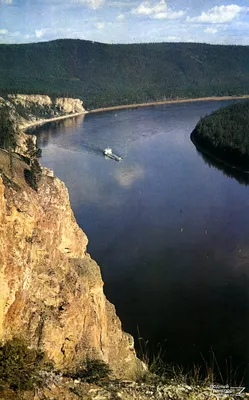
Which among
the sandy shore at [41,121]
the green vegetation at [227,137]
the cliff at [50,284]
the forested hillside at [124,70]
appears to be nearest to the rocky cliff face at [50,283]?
the cliff at [50,284]

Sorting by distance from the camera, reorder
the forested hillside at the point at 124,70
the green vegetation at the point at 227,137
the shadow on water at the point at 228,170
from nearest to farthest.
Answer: the shadow on water at the point at 228,170
the green vegetation at the point at 227,137
the forested hillside at the point at 124,70

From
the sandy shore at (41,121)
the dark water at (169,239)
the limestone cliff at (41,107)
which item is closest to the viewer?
the dark water at (169,239)

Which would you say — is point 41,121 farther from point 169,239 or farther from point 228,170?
point 169,239

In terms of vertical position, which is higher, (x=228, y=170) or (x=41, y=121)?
(x=41, y=121)

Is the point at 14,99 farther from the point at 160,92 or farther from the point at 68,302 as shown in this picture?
the point at 68,302

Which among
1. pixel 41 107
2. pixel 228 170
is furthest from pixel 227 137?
pixel 41 107

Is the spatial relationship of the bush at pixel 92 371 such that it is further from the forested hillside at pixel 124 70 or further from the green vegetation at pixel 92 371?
the forested hillside at pixel 124 70

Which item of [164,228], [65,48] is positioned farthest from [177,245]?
[65,48]
